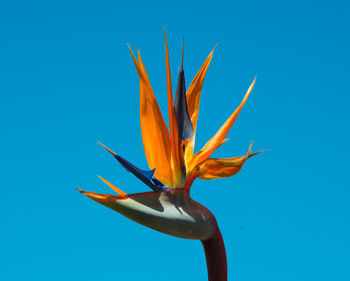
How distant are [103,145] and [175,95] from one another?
373 mm

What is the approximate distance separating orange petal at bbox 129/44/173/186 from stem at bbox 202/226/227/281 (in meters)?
0.34

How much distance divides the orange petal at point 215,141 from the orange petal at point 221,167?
0.04 m

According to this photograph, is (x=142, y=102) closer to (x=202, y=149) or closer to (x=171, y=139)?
(x=171, y=139)

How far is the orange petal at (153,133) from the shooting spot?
2.06 metres

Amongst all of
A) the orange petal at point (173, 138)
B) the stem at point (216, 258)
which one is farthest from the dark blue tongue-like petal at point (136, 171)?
the stem at point (216, 258)

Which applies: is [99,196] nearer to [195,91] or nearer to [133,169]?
[133,169]

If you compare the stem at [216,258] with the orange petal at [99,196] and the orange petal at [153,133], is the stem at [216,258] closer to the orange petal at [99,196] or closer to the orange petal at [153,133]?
the orange petal at [153,133]

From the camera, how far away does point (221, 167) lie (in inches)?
83.4

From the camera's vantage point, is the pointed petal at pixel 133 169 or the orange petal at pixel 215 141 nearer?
the pointed petal at pixel 133 169

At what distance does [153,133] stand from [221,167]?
0.31m

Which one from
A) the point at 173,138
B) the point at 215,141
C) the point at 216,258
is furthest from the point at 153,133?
the point at 216,258

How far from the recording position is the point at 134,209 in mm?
1980

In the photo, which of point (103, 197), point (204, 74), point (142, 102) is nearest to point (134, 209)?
point (103, 197)

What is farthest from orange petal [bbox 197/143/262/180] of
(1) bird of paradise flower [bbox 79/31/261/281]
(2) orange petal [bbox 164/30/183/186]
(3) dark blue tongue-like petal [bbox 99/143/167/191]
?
(3) dark blue tongue-like petal [bbox 99/143/167/191]
